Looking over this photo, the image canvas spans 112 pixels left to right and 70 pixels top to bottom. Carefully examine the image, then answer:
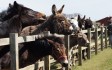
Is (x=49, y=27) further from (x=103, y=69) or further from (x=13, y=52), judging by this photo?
(x=103, y=69)

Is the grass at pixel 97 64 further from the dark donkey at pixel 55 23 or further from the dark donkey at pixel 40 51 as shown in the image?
the dark donkey at pixel 40 51

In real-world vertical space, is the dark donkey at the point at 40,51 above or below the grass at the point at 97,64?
above

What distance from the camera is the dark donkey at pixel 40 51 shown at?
24.1 feet

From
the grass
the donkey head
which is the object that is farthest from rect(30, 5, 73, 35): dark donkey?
the grass

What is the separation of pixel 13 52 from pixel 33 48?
1.13 meters

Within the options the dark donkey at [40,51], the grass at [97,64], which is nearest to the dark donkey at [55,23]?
the dark donkey at [40,51]

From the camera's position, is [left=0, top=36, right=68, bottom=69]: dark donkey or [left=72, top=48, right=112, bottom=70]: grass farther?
[left=72, top=48, right=112, bottom=70]: grass

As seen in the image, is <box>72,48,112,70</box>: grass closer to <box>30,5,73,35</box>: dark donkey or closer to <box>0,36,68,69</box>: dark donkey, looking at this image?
<box>30,5,73,35</box>: dark donkey

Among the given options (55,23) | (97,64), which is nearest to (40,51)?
(55,23)

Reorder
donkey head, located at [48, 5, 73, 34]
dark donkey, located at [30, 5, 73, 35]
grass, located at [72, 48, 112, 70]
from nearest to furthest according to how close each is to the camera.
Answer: dark donkey, located at [30, 5, 73, 35], donkey head, located at [48, 5, 73, 34], grass, located at [72, 48, 112, 70]

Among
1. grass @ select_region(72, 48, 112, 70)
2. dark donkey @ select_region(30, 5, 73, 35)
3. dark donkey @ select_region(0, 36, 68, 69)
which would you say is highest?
dark donkey @ select_region(30, 5, 73, 35)

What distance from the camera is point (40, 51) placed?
7.73m

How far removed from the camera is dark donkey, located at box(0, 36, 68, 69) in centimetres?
736

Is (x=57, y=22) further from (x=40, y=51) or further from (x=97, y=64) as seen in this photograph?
(x=97, y=64)
